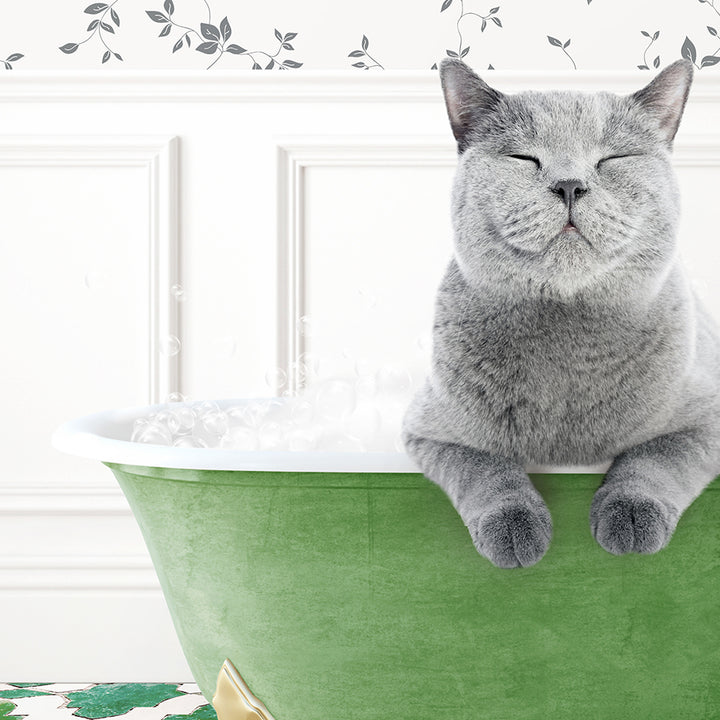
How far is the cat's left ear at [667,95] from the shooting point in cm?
88

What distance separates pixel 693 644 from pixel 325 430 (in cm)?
68

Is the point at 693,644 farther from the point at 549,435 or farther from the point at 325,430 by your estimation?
the point at 325,430

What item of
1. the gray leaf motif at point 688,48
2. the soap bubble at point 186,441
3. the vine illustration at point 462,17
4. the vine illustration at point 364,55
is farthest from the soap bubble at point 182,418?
the gray leaf motif at point 688,48

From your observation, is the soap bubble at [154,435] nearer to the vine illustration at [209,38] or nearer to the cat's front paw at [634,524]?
the cat's front paw at [634,524]

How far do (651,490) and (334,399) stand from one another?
31.3 inches

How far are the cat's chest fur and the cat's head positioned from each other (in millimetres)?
50

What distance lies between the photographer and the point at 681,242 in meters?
1.85

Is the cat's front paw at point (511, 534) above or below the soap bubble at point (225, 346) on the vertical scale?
below

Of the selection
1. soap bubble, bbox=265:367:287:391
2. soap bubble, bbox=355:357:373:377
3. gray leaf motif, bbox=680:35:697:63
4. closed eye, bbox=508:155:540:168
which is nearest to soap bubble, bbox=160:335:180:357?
soap bubble, bbox=265:367:287:391

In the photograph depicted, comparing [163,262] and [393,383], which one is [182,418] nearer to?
[393,383]

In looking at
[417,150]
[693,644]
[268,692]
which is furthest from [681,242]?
[268,692]

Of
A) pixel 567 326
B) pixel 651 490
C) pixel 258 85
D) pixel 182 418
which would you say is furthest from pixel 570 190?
pixel 258 85

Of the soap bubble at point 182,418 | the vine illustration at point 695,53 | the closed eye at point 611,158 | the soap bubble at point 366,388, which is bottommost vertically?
the soap bubble at point 182,418

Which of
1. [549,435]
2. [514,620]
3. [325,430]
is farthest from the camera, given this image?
[325,430]
